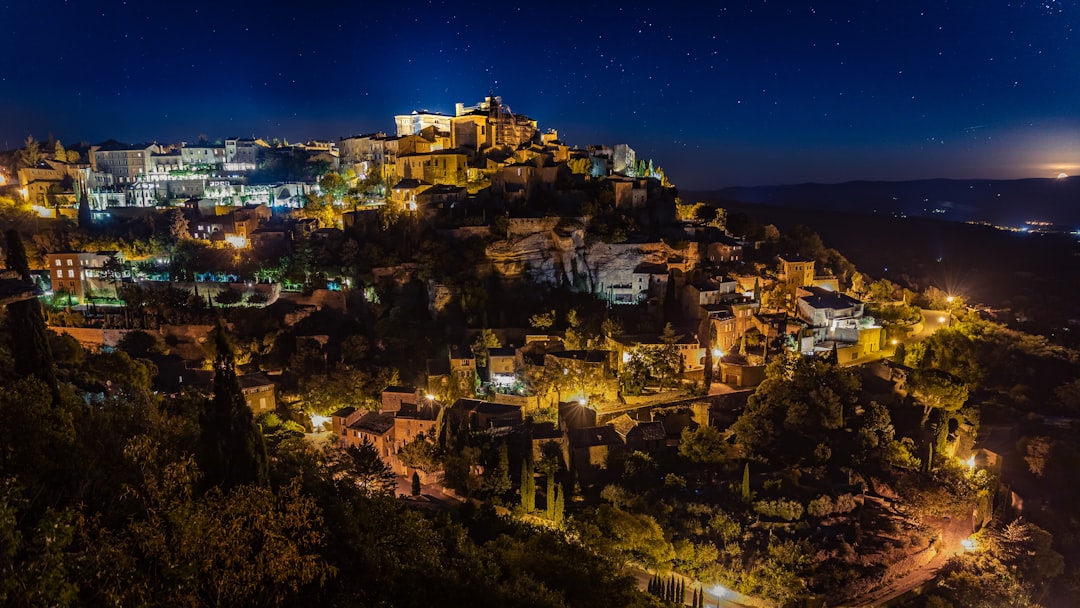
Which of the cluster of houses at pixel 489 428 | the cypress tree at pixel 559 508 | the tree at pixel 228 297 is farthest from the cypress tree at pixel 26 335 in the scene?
the tree at pixel 228 297

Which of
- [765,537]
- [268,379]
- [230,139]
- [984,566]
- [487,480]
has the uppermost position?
[230,139]

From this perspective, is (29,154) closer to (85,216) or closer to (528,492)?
(85,216)

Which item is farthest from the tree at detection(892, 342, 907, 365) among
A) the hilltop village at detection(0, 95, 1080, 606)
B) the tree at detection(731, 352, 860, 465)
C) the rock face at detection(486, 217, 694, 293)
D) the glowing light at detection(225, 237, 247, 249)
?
the glowing light at detection(225, 237, 247, 249)

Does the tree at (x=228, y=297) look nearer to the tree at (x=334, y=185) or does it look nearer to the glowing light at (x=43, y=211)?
the tree at (x=334, y=185)

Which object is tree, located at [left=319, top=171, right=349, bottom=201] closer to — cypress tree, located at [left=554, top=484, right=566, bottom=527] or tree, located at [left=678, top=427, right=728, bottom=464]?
cypress tree, located at [left=554, top=484, right=566, bottom=527]

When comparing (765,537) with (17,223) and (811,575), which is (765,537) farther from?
(17,223)

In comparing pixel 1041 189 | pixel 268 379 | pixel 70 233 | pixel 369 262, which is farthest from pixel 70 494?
pixel 1041 189

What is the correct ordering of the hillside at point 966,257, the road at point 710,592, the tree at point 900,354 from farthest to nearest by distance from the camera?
1. the hillside at point 966,257
2. the tree at point 900,354
3. the road at point 710,592
